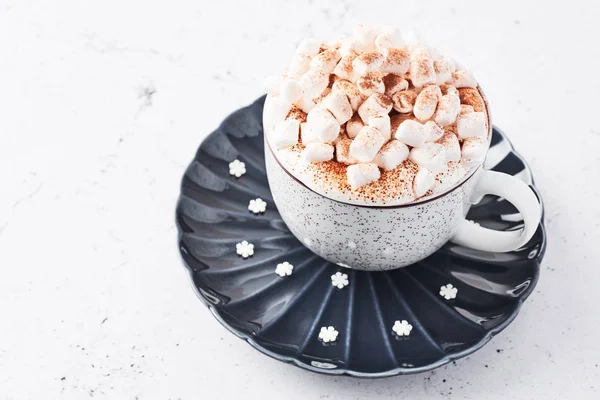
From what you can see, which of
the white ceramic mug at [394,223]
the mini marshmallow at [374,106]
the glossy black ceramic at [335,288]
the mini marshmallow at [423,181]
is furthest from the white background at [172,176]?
the mini marshmallow at [374,106]

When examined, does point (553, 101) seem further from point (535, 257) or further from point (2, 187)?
point (2, 187)

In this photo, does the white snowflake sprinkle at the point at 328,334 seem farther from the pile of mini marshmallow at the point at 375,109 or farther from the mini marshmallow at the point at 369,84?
the mini marshmallow at the point at 369,84

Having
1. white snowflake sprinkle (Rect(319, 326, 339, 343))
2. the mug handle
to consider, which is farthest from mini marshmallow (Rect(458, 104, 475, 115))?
white snowflake sprinkle (Rect(319, 326, 339, 343))

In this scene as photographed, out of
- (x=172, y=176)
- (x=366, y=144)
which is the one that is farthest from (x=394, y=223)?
(x=172, y=176)

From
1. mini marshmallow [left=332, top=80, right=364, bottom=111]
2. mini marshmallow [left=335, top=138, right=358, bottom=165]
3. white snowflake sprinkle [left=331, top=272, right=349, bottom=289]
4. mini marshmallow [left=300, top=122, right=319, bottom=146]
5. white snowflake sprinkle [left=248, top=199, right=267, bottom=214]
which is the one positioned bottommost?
white snowflake sprinkle [left=331, top=272, right=349, bottom=289]

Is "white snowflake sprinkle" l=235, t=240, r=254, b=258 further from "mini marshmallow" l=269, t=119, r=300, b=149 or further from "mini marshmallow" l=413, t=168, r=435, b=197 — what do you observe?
"mini marshmallow" l=413, t=168, r=435, b=197

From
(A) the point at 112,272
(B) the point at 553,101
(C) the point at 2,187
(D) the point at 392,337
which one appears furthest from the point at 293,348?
(B) the point at 553,101

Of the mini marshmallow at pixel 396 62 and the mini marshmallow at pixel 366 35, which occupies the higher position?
the mini marshmallow at pixel 366 35
